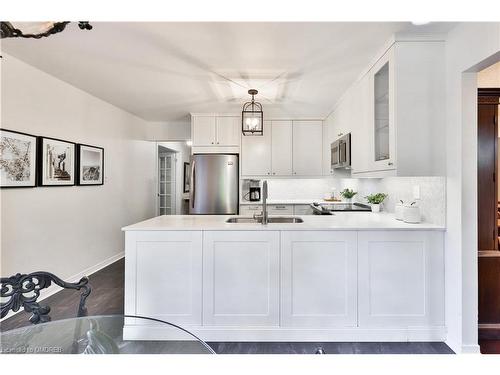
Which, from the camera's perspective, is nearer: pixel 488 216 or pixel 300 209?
pixel 488 216

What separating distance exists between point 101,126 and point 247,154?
2.22 metres

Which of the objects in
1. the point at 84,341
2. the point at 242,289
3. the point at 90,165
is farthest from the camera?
the point at 90,165

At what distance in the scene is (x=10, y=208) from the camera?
2.47m

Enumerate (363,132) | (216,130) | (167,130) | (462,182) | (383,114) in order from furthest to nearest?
(167,130) → (216,130) → (363,132) → (383,114) → (462,182)

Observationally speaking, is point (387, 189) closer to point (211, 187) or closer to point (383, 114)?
point (383, 114)

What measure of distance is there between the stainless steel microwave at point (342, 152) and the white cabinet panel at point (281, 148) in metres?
0.89

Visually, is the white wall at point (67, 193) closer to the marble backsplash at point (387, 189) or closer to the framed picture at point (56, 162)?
the framed picture at point (56, 162)

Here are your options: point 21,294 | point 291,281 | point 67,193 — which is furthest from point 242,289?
point 67,193

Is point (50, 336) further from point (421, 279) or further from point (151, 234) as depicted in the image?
point (421, 279)

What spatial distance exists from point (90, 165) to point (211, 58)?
232 centimetres

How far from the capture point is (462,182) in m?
1.88

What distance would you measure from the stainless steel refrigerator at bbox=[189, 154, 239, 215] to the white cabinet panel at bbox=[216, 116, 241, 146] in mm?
274

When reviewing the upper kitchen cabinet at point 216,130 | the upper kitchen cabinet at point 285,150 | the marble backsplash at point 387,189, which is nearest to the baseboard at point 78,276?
the upper kitchen cabinet at point 216,130

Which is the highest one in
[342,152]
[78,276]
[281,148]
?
[281,148]
